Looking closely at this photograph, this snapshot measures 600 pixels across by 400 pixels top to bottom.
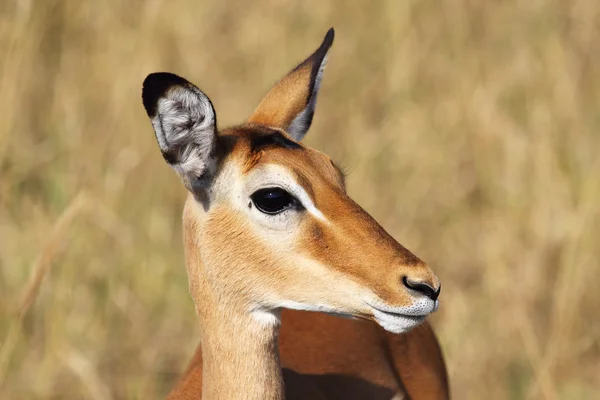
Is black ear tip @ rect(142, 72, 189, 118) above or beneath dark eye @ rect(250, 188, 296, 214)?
above

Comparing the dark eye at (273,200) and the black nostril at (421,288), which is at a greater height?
the dark eye at (273,200)

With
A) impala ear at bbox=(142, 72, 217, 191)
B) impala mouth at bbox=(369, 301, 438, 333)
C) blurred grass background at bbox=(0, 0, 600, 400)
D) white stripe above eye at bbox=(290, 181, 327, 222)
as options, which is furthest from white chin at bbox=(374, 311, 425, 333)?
blurred grass background at bbox=(0, 0, 600, 400)

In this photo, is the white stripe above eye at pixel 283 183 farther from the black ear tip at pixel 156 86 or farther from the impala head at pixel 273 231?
the black ear tip at pixel 156 86

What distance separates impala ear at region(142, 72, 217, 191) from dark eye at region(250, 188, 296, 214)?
0.22 m

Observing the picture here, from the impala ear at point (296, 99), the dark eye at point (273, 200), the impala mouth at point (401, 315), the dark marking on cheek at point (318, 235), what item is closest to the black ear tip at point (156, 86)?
the dark eye at point (273, 200)

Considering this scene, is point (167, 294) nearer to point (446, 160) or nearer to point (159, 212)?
point (159, 212)

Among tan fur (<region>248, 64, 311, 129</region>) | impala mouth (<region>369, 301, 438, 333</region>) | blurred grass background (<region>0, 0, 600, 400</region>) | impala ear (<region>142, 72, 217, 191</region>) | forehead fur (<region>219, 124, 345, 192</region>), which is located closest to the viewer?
impala mouth (<region>369, 301, 438, 333</region>)

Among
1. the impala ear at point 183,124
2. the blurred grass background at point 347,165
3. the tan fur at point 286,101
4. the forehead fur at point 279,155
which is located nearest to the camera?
the impala ear at point 183,124

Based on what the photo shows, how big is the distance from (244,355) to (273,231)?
436 mm

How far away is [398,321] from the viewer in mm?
3424

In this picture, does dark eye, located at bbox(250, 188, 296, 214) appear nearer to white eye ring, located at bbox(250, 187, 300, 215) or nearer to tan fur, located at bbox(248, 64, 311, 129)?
white eye ring, located at bbox(250, 187, 300, 215)

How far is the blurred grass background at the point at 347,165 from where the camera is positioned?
5.82 meters

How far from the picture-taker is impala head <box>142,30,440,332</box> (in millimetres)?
3434

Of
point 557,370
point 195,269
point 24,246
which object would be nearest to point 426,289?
point 195,269
